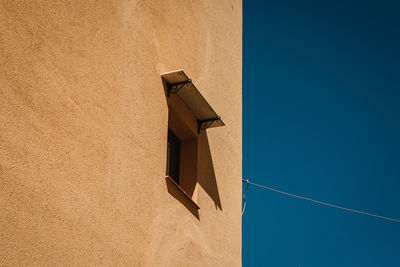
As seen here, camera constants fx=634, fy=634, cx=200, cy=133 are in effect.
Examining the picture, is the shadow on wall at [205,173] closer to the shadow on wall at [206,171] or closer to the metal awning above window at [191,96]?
the shadow on wall at [206,171]

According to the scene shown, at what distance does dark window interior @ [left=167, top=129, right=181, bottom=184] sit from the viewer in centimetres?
893

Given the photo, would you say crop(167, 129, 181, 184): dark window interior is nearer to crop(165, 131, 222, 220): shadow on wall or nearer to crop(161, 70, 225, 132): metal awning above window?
crop(165, 131, 222, 220): shadow on wall

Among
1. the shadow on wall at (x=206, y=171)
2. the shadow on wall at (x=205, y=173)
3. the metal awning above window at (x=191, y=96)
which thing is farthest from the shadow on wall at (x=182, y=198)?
the metal awning above window at (x=191, y=96)

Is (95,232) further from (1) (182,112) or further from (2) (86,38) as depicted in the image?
(1) (182,112)

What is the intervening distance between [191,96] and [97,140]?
8.49ft

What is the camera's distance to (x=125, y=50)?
24.2ft

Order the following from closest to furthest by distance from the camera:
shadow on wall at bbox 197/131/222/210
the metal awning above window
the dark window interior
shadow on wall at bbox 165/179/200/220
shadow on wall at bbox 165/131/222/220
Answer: shadow on wall at bbox 165/179/200/220 → the metal awning above window → the dark window interior → shadow on wall at bbox 165/131/222/220 → shadow on wall at bbox 197/131/222/210

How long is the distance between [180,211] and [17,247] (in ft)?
11.2

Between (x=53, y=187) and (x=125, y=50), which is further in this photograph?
(x=125, y=50)

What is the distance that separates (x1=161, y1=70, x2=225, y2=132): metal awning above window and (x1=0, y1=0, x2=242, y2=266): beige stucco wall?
0.65ft

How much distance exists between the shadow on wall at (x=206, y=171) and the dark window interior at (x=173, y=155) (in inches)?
12.2

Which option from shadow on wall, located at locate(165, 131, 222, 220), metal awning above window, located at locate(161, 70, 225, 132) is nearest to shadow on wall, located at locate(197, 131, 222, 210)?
shadow on wall, located at locate(165, 131, 222, 220)

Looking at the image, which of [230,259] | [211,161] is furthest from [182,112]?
[230,259]

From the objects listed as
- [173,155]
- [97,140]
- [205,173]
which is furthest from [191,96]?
[97,140]
